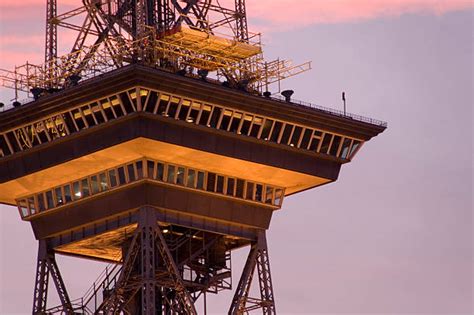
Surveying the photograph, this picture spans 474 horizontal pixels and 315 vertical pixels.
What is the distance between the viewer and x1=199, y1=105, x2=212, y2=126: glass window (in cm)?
19288

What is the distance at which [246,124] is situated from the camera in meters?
196

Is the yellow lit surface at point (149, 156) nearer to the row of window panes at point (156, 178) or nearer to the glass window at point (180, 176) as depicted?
the row of window panes at point (156, 178)

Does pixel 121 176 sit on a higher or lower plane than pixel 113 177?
lower

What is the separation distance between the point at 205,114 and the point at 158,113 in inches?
179

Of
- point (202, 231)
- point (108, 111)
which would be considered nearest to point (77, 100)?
point (108, 111)

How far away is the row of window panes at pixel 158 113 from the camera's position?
191 meters

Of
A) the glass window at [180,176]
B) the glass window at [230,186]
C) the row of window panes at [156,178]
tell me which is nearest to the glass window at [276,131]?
the row of window panes at [156,178]

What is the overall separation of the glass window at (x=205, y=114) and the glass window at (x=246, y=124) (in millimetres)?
3870

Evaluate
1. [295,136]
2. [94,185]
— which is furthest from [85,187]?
[295,136]

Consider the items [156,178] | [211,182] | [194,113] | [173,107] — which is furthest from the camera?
[211,182]

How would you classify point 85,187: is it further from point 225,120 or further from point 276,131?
point 276,131

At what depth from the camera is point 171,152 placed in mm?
193125

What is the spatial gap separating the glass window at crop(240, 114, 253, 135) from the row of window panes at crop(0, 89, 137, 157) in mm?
10785

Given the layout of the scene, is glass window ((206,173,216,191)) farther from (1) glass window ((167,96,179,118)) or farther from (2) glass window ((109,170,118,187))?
(1) glass window ((167,96,179,118))
